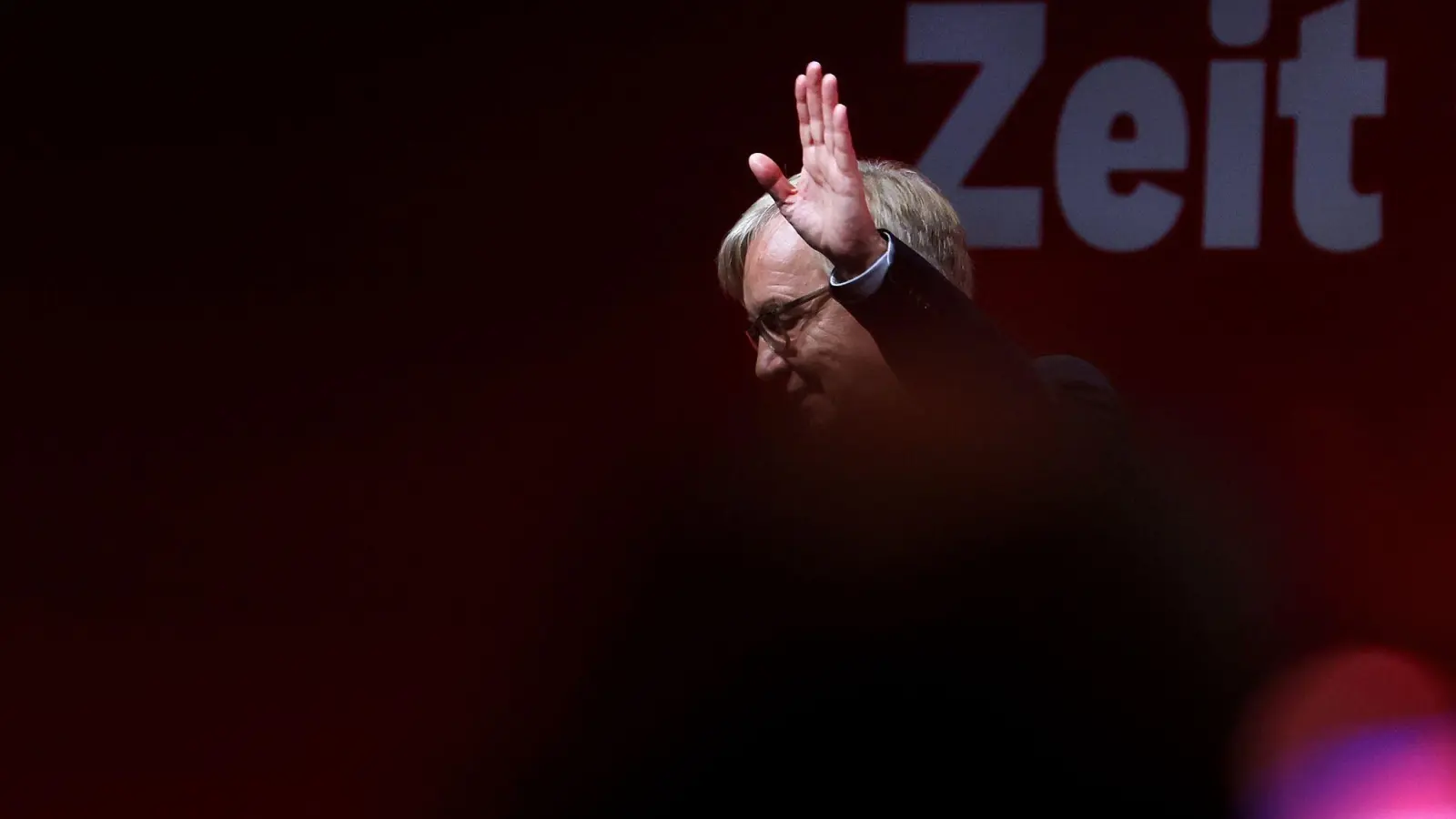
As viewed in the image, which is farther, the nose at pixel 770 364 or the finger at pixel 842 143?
the nose at pixel 770 364

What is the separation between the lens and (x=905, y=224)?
5.62 feet

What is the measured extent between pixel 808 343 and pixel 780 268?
0.09m

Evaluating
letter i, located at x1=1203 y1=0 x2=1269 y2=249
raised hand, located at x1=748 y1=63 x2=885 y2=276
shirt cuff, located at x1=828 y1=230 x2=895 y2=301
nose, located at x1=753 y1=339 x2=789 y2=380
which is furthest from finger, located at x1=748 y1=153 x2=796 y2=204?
letter i, located at x1=1203 y1=0 x2=1269 y2=249

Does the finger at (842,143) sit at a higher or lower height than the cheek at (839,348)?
higher

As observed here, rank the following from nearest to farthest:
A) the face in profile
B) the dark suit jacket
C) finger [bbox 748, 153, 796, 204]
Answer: the dark suit jacket, finger [bbox 748, 153, 796, 204], the face in profile

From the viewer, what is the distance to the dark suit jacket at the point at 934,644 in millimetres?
1143

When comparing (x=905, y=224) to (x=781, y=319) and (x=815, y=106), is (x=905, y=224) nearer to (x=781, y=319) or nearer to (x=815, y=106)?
(x=781, y=319)

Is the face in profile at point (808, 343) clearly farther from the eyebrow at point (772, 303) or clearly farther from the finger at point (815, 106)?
the finger at point (815, 106)

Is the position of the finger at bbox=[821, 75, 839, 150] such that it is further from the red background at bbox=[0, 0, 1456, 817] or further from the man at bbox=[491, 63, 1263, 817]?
the red background at bbox=[0, 0, 1456, 817]

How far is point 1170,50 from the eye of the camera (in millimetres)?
2271

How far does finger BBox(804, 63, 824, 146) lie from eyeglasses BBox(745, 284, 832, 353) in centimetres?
20

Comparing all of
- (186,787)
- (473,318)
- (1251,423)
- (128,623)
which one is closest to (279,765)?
(186,787)

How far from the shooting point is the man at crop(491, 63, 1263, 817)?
3.76 feet

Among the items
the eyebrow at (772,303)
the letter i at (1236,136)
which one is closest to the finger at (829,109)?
the eyebrow at (772,303)
